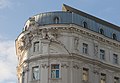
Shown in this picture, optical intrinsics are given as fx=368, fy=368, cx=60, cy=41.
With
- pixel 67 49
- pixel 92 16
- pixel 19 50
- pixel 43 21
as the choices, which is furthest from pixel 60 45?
pixel 92 16

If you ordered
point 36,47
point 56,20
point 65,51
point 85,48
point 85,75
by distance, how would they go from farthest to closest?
point 85,48 → point 56,20 → point 36,47 → point 85,75 → point 65,51

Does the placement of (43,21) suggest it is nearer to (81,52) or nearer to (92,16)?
(81,52)

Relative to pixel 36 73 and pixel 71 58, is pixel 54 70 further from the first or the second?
pixel 71 58

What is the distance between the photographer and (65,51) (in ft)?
168

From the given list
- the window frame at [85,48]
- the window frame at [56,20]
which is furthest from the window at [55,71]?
the window frame at [56,20]

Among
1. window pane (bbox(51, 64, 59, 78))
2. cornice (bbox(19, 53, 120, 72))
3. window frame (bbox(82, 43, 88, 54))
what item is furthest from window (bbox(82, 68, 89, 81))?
window pane (bbox(51, 64, 59, 78))

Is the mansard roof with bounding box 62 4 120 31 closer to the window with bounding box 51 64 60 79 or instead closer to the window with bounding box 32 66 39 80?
the window with bounding box 51 64 60 79

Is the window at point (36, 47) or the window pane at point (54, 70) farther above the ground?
the window at point (36, 47)

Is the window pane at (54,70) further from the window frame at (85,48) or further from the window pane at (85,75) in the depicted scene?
the window frame at (85,48)

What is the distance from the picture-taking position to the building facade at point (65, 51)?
5062 centimetres

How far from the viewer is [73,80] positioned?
50.2 metres

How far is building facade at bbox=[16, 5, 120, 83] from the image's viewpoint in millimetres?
50625

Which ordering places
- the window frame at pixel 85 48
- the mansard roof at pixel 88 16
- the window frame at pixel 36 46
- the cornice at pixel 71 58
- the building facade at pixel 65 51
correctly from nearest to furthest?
the building facade at pixel 65 51 < the cornice at pixel 71 58 < the window frame at pixel 36 46 < the window frame at pixel 85 48 < the mansard roof at pixel 88 16

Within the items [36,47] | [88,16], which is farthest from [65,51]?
[88,16]
